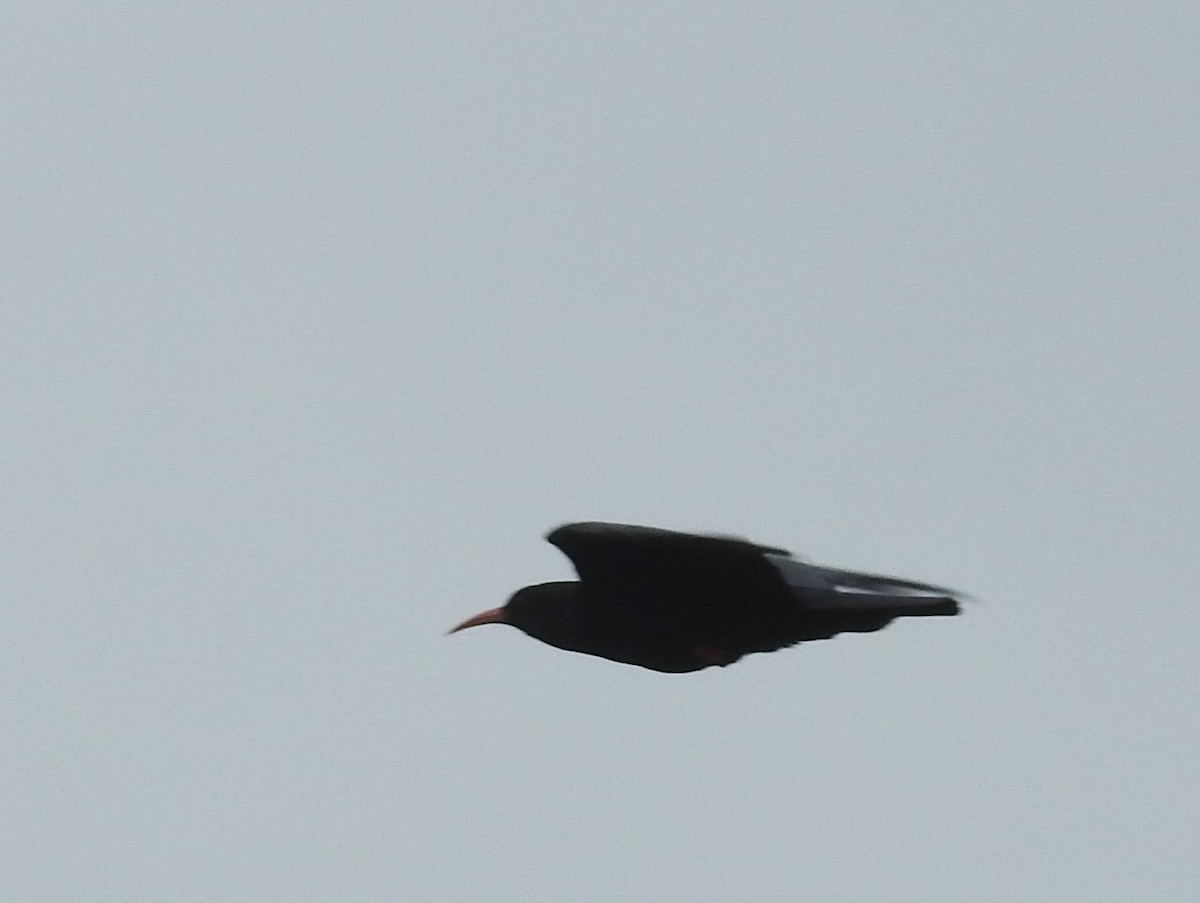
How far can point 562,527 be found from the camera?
12812mm

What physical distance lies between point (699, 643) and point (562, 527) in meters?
1.43

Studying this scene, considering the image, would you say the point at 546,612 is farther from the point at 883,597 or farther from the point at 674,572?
the point at 883,597

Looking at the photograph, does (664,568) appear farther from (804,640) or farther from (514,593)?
(514,593)

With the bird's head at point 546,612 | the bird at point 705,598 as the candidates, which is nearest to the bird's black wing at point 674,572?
the bird at point 705,598

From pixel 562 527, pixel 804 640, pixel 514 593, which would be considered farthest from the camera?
pixel 514 593

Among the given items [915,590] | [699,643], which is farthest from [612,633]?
[915,590]

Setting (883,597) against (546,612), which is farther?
(546,612)

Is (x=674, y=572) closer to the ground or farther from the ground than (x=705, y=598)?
farther from the ground

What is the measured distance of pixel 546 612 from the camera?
14.6m

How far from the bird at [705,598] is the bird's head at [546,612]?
155mm

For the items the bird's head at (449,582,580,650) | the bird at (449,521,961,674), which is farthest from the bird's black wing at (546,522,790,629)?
the bird's head at (449,582,580,650)

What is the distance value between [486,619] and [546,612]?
985mm

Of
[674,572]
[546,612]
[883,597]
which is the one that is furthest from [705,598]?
[546,612]

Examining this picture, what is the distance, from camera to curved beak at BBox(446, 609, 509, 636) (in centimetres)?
1527
